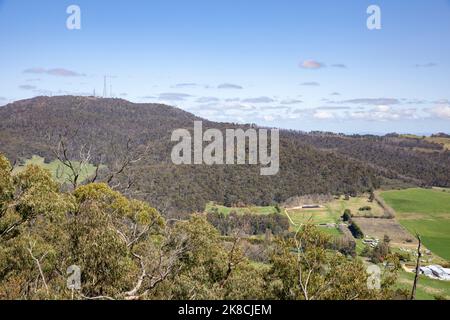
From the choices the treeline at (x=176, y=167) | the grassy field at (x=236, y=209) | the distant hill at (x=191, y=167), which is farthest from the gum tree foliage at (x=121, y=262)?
the grassy field at (x=236, y=209)

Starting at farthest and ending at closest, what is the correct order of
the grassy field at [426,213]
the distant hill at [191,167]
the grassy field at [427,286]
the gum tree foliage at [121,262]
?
the distant hill at [191,167]
the grassy field at [426,213]
the grassy field at [427,286]
the gum tree foliage at [121,262]

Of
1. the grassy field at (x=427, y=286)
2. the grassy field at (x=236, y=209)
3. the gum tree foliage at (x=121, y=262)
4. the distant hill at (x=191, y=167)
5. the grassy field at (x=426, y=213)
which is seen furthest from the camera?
the distant hill at (x=191, y=167)

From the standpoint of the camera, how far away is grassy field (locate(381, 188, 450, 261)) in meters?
57.2

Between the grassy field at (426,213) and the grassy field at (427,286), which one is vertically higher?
the grassy field at (426,213)

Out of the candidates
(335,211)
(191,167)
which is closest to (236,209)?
(335,211)

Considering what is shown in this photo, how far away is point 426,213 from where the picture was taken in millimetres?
72062

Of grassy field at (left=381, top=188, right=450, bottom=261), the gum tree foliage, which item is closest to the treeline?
grassy field at (left=381, top=188, right=450, bottom=261)

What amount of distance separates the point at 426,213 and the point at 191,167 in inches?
1839

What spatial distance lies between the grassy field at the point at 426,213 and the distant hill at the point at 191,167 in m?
9.74

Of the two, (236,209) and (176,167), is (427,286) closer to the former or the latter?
(236,209)

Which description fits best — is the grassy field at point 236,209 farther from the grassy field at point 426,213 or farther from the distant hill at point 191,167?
the grassy field at point 426,213

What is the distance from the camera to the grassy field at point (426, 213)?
57.2 meters
